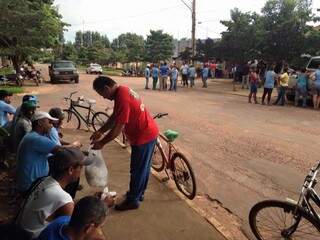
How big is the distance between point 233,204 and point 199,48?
30.6m

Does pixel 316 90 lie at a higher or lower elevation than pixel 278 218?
higher

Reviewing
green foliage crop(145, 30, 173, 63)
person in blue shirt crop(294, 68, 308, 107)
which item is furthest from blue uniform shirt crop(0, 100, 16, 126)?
green foliage crop(145, 30, 173, 63)

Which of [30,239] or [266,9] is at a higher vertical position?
[266,9]

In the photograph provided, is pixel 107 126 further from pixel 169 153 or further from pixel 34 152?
pixel 169 153

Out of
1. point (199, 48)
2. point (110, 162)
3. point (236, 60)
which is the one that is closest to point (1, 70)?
point (199, 48)

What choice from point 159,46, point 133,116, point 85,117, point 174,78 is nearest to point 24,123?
point 133,116

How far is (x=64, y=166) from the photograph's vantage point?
357 cm

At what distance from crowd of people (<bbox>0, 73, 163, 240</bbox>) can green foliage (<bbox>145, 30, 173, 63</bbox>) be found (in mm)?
46115

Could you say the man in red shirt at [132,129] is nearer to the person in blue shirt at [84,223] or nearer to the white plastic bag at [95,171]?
the white plastic bag at [95,171]

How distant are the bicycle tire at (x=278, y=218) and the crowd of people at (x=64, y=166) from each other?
1.55 m

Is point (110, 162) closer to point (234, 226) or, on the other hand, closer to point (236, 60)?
point (234, 226)

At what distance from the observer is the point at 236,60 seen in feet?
103

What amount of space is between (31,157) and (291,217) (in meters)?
2.86

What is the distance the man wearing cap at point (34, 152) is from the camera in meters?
4.83
